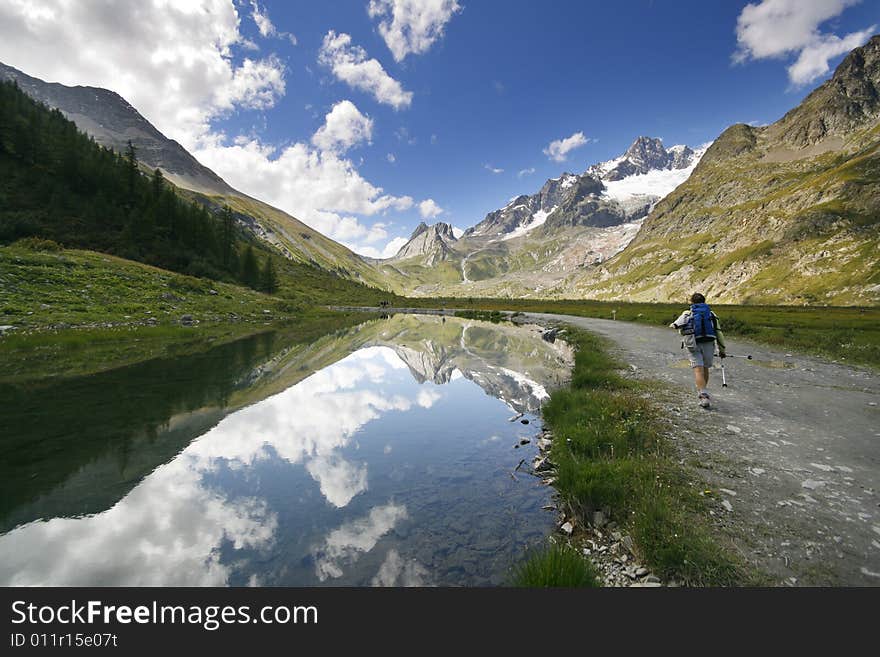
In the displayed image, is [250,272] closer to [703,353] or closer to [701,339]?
[701,339]

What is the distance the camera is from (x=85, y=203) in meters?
68.1

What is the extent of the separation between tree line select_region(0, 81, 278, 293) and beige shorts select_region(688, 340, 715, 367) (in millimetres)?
76595

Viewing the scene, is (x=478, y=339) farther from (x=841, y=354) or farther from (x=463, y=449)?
(x=463, y=449)

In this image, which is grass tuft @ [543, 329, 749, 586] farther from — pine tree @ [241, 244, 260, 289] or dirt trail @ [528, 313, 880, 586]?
pine tree @ [241, 244, 260, 289]

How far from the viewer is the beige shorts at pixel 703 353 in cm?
1434

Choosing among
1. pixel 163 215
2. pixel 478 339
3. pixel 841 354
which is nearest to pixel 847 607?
pixel 841 354

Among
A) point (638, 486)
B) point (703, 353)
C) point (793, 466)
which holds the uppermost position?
point (703, 353)

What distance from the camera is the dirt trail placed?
562 centimetres

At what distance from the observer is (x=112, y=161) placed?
3442 inches

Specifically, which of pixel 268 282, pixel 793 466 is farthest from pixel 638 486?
pixel 268 282

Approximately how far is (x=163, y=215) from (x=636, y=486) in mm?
100483

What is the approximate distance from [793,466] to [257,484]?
13.5 m

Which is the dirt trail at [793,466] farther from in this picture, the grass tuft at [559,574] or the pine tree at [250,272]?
the pine tree at [250,272]

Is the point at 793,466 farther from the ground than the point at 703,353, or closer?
closer
